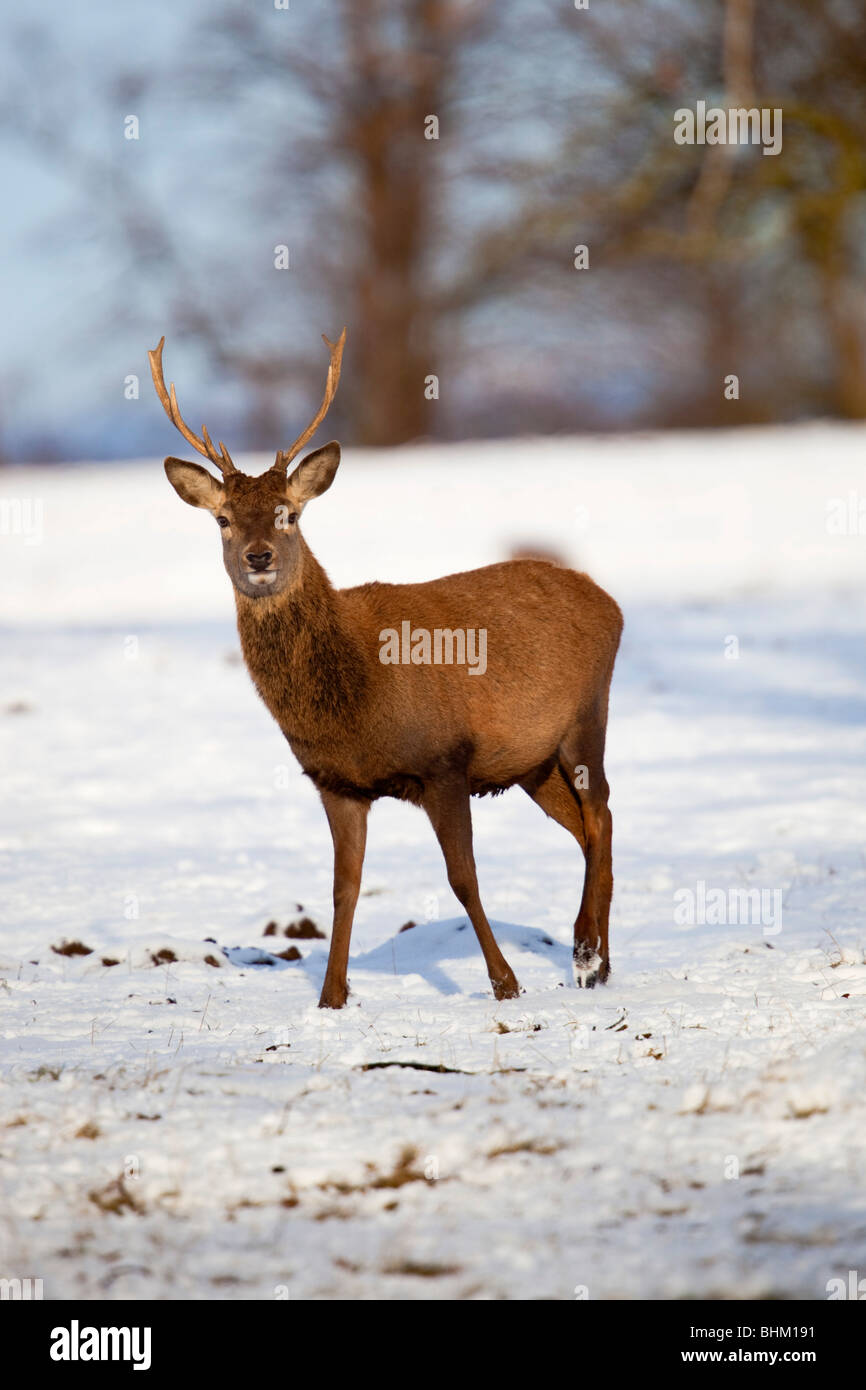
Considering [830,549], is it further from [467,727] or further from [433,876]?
[467,727]

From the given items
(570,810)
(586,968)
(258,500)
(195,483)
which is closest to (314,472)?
(258,500)

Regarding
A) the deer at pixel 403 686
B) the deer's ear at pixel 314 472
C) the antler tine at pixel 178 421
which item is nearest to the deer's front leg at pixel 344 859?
the deer at pixel 403 686

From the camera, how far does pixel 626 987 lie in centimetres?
700

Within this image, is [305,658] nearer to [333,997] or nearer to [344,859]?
[344,859]

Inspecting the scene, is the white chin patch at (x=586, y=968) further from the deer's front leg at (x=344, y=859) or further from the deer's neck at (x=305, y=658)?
the deer's neck at (x=305, y=658)

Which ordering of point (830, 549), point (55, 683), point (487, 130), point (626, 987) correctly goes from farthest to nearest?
1. point (487, 130)
2. point (830, 549)
3. point (55, 683)
4. point (626, 987)

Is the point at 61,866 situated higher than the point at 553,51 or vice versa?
the point at 553,51

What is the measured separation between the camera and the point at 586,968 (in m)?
7.33

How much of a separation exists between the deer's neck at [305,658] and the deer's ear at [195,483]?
20.9 inches

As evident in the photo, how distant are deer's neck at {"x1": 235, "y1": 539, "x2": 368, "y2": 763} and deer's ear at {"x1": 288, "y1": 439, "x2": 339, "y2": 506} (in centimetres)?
31

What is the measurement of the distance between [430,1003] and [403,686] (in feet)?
4.55
